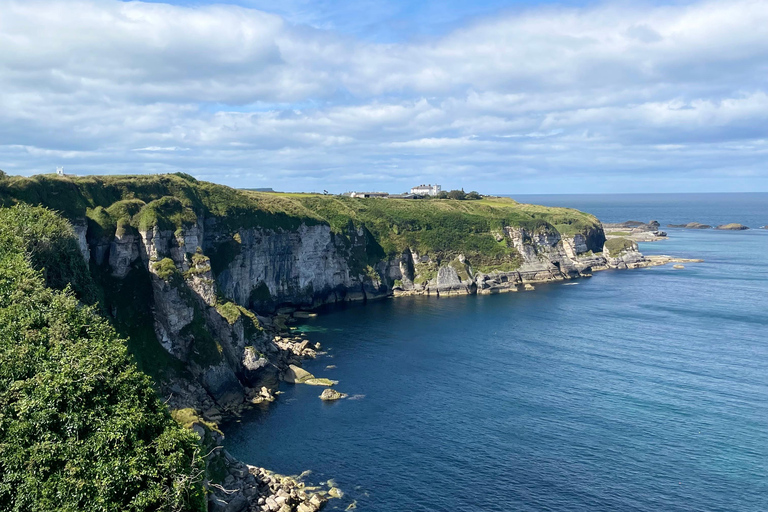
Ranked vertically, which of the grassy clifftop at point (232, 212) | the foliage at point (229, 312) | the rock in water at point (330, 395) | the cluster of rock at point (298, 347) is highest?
the grassy clifftop at point (232, 212)

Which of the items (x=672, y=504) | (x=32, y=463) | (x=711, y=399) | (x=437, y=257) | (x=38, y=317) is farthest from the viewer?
(x=437, y=257)

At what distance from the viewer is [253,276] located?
13375 centimetres

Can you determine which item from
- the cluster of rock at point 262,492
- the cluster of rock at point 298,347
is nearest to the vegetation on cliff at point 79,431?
the cluster of rock at point 262,492

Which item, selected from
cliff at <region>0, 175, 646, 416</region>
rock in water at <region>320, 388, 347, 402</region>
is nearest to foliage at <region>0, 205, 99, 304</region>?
cliff at <region>0, 175, 646, 416</region>

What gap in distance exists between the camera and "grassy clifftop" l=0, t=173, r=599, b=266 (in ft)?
289

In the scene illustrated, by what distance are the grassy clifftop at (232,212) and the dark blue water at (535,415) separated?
3415cm

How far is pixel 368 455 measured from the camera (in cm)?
6781

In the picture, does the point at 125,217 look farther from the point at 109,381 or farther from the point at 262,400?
the point at 109,381

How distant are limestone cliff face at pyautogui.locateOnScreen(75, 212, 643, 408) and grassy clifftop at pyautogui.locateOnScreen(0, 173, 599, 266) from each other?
7.97 feet

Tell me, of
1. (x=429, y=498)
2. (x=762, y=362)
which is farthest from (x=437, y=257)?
(x=429, y=498)

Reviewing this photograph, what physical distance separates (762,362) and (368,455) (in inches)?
2935

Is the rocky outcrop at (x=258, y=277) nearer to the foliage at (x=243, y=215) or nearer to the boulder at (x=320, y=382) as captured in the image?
the boulder at (x=320, y=382)

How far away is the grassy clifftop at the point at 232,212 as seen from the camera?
88.1 meters

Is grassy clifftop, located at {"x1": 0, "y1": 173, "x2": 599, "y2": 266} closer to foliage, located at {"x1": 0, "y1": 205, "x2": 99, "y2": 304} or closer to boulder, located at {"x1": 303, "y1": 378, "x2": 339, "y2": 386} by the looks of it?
foliage, located at {"x1": 0, "y1": 205, "x2": 99, "y2": 304}
